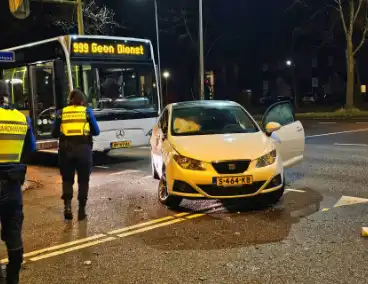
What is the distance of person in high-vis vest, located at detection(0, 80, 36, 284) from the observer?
→ 4.12 metres

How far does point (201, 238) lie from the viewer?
5.90 m

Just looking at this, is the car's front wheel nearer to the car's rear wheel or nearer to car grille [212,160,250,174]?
car grille [212,160,250,174]

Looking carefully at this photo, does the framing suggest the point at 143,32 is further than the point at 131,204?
Yes

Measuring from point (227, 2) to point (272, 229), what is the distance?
4154 centimetres

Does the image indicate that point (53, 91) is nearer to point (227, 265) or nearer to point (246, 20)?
point (227, 265)

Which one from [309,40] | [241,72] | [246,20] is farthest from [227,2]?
[241,72]

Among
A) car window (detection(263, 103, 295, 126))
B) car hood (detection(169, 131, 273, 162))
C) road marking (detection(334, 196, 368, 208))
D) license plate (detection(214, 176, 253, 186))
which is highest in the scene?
car window (detection(263, 103, 295, 126))

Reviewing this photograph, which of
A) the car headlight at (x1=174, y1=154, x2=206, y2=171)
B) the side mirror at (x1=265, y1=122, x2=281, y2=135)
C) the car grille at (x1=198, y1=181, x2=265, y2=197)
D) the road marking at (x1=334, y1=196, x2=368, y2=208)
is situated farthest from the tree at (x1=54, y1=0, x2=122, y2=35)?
the car grille at (x1=198, y1=181, x2=265, y2=197)

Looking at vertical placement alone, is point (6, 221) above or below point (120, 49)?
below

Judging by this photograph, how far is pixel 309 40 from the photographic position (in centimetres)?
4650

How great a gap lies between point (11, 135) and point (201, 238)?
8.70ft

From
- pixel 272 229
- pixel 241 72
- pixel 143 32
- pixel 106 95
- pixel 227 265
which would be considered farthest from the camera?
pixel 241 72

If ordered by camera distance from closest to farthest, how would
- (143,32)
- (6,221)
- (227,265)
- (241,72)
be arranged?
(6,221) → (227,265) → (143,32) → (241,72)

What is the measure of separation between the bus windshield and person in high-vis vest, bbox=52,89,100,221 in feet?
16.0
